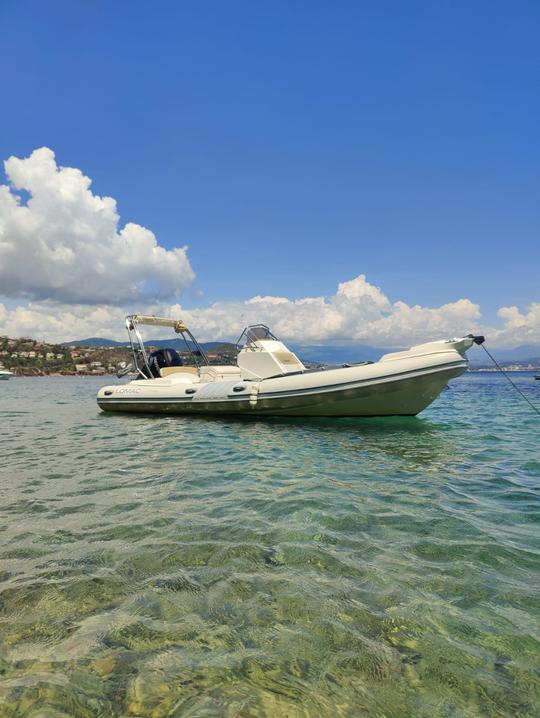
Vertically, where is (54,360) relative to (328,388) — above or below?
above

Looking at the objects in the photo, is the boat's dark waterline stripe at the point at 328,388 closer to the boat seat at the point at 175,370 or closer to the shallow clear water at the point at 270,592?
the boat seat at the point at 175,370

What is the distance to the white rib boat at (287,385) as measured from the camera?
11.2 metres

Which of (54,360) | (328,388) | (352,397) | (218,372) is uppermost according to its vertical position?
(54,360)

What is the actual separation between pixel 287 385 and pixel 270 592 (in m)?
9.10

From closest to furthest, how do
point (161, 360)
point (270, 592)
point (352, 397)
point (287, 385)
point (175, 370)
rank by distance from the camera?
point (270, 592) → point (352, 397) → point (287, 385) → point (175, 370) → point (161, 360)

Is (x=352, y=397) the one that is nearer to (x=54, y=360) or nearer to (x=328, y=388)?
(x=328, y=388)

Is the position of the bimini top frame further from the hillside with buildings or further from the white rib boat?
the hillside with buildings

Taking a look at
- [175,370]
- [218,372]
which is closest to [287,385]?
[218,372]

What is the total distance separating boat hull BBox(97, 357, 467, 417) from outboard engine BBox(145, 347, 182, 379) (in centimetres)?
335

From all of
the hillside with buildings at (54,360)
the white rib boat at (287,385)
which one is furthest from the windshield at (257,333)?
the hillside with buildings at (54,360)

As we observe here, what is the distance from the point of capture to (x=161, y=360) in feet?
53.4

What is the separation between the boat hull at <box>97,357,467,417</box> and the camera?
11.2m

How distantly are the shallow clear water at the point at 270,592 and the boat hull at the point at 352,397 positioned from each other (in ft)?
15.0

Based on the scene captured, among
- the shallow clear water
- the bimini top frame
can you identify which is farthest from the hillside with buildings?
the shallow clear water
